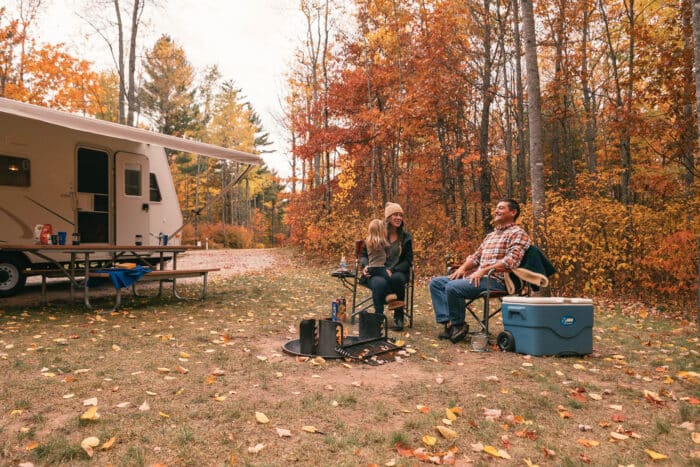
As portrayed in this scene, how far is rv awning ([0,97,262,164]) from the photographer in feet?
16.8

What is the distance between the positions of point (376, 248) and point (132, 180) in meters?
5.17

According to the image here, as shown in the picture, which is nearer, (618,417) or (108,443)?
(108,443)

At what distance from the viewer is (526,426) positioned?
253 centimetres

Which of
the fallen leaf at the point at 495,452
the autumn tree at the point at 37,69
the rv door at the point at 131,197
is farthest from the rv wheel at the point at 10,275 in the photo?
the autumn tree at the point at 37,69

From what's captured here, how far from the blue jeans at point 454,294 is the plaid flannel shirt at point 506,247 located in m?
0.19

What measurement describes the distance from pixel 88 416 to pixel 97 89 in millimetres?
19522

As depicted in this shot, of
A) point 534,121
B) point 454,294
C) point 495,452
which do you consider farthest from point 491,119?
point 495,452

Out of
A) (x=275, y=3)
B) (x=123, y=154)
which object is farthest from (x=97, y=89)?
(x=123, y=154)

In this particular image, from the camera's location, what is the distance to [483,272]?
419cm

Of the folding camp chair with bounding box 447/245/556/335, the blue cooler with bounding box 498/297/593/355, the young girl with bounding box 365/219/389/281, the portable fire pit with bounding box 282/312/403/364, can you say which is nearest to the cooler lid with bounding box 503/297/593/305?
the blue cooler with bounding box 498/297/593/355

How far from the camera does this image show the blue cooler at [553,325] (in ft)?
12.7

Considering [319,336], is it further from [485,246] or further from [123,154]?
[123,154]

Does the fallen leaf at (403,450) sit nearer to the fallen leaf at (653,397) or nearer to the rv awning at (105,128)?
the fallen leaf at (653,397)

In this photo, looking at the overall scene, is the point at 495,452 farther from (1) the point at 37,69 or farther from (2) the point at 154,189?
(1) the point at 37,69
